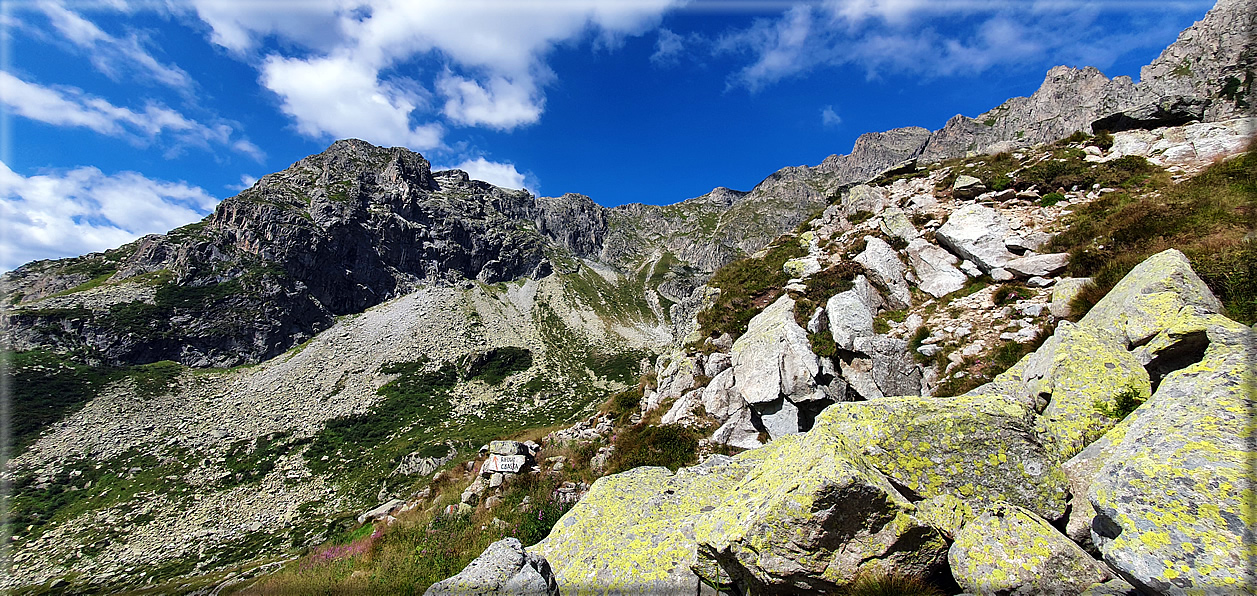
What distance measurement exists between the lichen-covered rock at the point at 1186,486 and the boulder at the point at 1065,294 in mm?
5855

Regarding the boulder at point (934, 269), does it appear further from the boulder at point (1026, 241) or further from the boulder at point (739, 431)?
the boulder at point (739, 431)

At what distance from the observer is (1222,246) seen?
918 cm

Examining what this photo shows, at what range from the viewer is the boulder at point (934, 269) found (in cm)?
1511

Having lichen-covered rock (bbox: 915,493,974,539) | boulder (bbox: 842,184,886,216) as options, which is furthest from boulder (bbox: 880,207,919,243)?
lichen-covered rock (bbox: 915,493,974,539)

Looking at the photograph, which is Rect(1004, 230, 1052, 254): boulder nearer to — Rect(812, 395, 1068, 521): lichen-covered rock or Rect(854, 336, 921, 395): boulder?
Rect(854, 336, 921, 395): boulder

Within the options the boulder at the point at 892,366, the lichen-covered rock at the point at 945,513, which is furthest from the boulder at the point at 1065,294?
the lichen-covered rock at the point at 945,513

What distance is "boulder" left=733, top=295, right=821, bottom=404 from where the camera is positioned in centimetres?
1295

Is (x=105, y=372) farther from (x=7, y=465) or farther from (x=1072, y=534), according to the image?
(x=1072, y=534)

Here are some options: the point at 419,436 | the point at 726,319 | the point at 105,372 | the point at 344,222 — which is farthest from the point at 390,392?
the point at 726,319

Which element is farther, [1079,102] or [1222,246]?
[1079,102]

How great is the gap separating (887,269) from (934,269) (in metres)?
1.60

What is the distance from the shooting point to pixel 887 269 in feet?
57.1

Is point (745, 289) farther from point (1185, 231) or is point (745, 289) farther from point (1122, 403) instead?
point (1122, 403)

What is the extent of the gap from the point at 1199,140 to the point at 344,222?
18867cm
